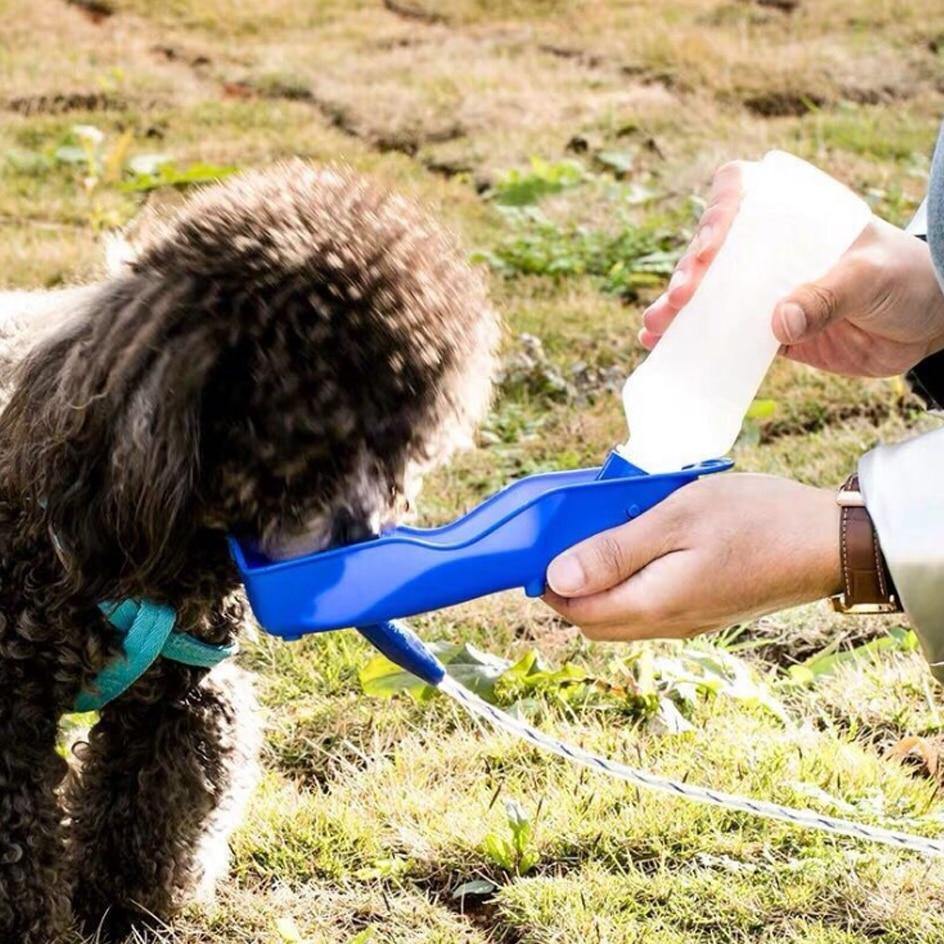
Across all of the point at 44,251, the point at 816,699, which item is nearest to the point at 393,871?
the point at 816,699

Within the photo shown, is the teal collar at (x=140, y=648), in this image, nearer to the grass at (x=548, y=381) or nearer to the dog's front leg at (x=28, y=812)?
the dog's front leg at (x=28, y=812)

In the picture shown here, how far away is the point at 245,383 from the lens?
6.99ft

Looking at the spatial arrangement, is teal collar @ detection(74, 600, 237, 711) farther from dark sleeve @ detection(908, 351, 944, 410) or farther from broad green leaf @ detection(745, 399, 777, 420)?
broad green leaf @ detection(745, 399, 777, 420)

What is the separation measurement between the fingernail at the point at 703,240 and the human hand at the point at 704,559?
512 mm

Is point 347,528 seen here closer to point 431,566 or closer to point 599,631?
point 431,566

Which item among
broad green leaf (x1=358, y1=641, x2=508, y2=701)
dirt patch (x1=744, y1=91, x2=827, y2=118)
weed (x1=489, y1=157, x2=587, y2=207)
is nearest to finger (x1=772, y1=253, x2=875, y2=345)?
broad green leaf (x1=358, y1=641, x2=508, y2=701)

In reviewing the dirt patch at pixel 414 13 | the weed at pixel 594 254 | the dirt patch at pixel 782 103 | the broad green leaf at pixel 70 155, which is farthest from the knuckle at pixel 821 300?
the dirt patch at pixel 414 13

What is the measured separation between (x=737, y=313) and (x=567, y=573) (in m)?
0.55

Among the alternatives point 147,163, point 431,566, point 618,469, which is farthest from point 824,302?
point 147,163

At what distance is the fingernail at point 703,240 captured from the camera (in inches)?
99.7

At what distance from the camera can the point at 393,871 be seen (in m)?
2.70

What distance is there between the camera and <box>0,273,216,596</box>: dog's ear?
2.09 meters

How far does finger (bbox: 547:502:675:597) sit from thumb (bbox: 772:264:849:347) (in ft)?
1.25

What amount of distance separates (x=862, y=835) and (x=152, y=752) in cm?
126
